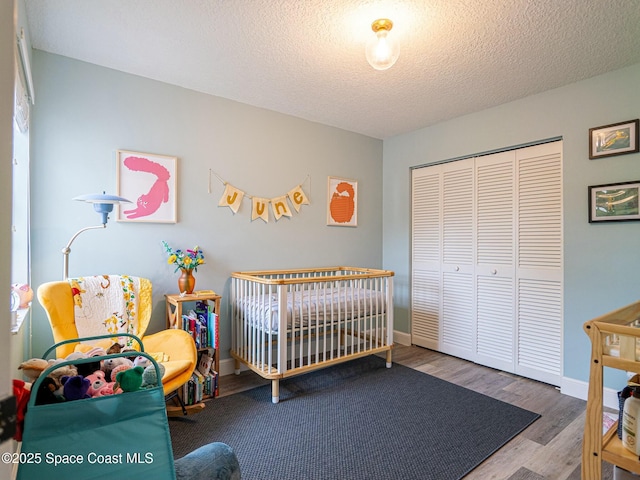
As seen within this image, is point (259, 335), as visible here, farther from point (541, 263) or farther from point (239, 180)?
point (541, 263)

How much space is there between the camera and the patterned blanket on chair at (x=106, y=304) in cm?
200

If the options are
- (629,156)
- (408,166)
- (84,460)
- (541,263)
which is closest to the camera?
(84,460)

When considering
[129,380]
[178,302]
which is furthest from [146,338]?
[129,380]

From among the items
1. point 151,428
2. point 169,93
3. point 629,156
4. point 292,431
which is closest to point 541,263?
point 629,156

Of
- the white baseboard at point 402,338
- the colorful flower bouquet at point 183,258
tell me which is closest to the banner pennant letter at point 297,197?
the colorful flower bouquet at point 183,258

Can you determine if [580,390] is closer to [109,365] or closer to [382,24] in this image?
[382,24]

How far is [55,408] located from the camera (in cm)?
92

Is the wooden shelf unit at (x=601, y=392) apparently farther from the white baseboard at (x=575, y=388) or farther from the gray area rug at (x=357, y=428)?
the white baseboard at (x=575, y=388)

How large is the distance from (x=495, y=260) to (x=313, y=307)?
1752mm

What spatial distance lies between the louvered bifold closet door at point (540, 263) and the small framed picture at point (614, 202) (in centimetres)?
24

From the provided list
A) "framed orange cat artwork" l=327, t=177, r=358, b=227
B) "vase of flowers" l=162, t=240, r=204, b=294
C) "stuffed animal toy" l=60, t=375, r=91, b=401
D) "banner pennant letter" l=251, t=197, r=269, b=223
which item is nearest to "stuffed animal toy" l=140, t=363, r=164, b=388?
"stuffed animal toy" l=60, t=375, r=91, b=401

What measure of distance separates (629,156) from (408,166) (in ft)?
6.19

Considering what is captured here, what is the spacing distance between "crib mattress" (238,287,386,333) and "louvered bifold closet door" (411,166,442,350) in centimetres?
79

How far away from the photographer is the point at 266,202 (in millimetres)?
3068
